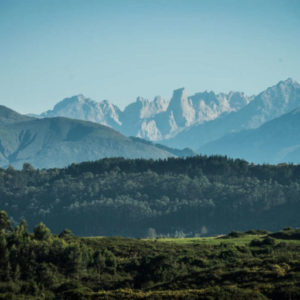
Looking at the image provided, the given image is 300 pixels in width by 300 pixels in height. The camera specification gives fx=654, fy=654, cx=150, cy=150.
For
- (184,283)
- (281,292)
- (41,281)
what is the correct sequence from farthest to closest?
(41,281) < (184,283) < (281,292)

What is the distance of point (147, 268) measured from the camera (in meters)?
111

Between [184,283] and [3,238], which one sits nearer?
[184,283]

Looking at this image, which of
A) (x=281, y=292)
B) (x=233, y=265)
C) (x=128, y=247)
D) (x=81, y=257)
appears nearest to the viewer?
(x=281, y=292)

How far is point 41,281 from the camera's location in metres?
107

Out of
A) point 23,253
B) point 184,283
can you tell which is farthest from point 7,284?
point 184,283

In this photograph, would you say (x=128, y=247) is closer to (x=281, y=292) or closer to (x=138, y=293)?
(x=138, y=293)

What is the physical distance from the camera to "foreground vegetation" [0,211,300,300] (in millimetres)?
80750

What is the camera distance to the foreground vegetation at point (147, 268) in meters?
80.8

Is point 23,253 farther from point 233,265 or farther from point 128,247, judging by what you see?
point 233,265

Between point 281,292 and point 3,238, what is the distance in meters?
62.3

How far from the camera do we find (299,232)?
14350 centimetres

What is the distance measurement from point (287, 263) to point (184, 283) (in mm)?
14860

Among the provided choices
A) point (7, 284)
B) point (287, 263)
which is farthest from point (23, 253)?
point (287, 263)

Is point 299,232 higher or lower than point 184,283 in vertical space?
higher
